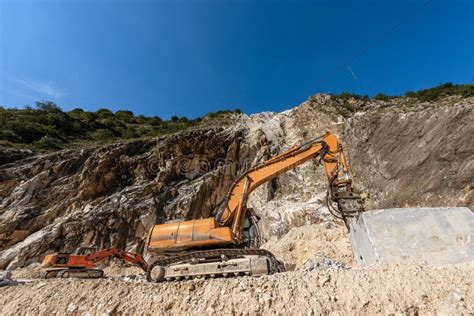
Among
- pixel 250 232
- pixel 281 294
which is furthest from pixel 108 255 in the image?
pixel 281 294

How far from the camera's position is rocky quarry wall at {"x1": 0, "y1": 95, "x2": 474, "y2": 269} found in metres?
9.13

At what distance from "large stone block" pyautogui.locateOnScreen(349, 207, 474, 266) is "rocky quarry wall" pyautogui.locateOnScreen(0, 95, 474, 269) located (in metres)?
4.00

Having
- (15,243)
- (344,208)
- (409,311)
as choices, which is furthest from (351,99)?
(15,243)

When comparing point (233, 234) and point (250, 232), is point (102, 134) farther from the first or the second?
point (233, 234)

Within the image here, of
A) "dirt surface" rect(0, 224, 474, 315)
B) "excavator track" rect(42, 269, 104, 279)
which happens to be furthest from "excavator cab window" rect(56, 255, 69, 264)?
"dirt surface" rect(0, 224, 474, 315)

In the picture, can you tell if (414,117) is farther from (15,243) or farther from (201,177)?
(15,243)

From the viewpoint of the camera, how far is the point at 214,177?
52.4 feet

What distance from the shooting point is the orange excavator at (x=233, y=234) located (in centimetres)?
524

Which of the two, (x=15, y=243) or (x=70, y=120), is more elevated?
(x=70, y=120)

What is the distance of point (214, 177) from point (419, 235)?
→ 486 inches

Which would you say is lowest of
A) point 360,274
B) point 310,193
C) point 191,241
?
point 360,274

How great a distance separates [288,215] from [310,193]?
1823mm

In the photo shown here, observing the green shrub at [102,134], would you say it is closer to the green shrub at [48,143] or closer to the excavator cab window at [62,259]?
the green shrub at [48,143]

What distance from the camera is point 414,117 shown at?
422 inches
